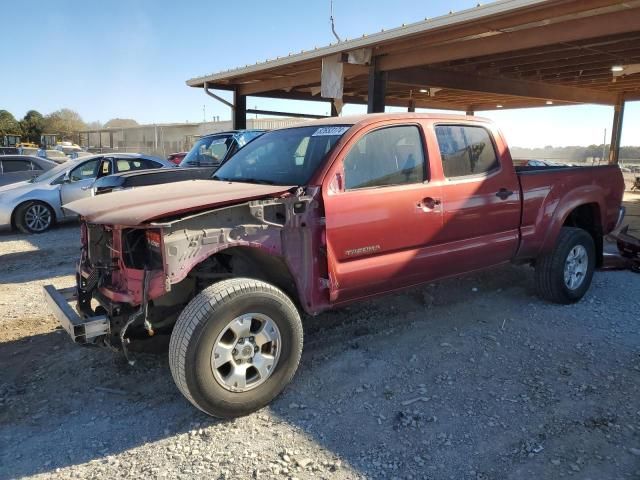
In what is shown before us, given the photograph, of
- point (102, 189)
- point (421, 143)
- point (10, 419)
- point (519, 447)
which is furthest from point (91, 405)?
point (102, 189)

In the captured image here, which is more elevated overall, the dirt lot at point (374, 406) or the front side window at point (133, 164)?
the front side window at point (133, 164)

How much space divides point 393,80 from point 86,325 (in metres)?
9.37

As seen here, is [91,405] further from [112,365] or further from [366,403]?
[366,403]

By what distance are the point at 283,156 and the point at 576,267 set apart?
338cm

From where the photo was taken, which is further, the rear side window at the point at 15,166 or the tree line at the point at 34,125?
the tree line at the point at 34,125

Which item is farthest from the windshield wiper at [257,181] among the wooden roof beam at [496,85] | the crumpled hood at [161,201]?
the wooden roof beam at [496,85]

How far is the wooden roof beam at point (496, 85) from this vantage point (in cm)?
1145

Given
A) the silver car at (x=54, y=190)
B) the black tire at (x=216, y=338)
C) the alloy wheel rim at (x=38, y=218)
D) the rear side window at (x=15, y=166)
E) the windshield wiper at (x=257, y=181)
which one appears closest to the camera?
the black tire at (x=216, y=338)

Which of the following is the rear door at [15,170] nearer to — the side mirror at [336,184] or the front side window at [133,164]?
the front side window at [133,164]

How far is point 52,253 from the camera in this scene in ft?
26.7

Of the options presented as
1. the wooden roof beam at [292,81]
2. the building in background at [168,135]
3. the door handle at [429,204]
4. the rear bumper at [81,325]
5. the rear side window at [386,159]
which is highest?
the wooden roof beam at [292,81]

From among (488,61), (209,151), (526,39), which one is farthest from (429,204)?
(488,61)

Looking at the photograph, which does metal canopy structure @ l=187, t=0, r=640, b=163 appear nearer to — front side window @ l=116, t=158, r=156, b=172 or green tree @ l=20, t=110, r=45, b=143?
front side window @ l=116, t=158, r=156, b=172

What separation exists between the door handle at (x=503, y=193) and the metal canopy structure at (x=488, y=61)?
3.50m
